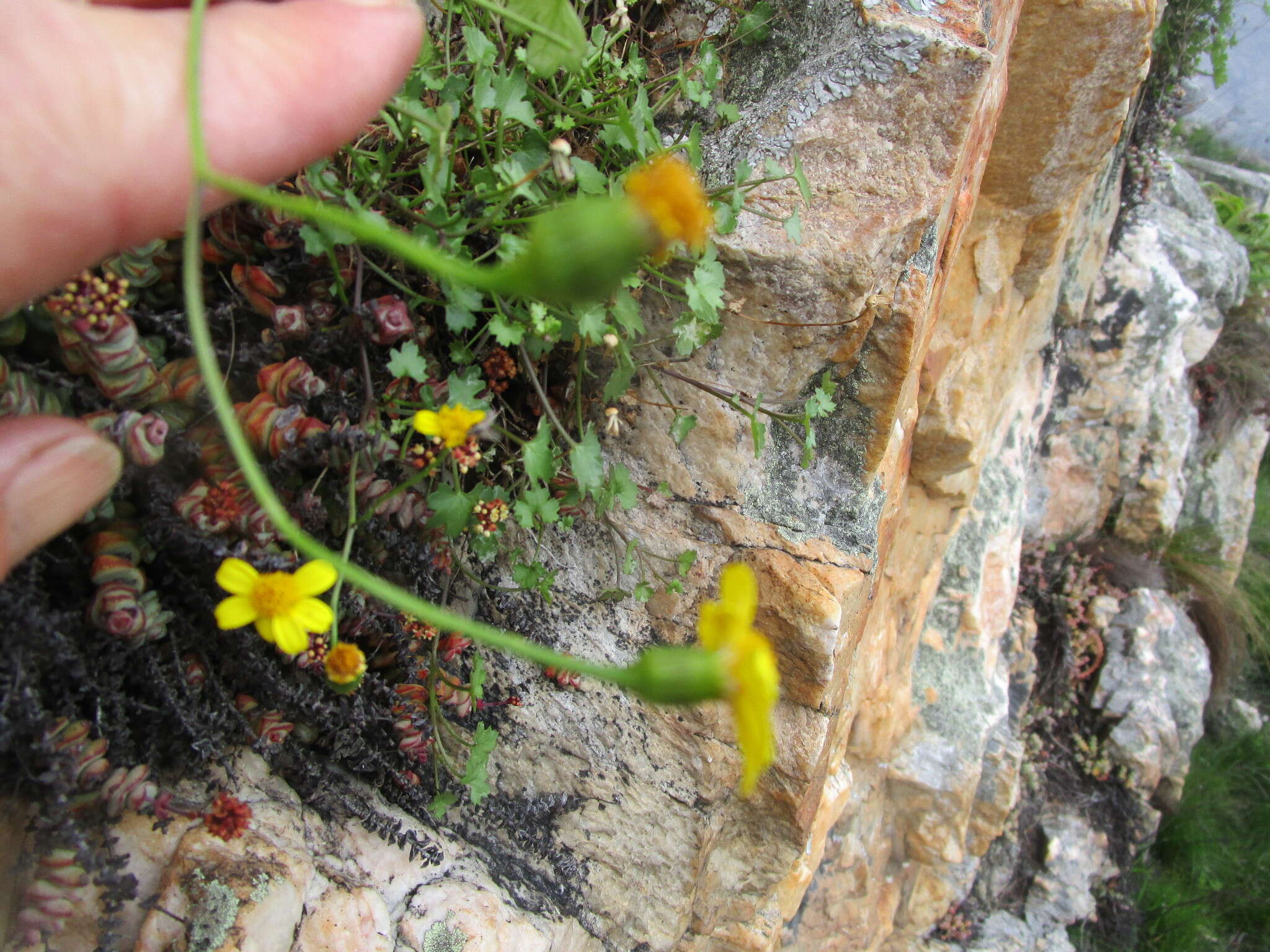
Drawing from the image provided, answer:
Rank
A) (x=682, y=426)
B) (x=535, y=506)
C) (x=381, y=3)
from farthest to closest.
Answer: (x=682, y=426)
(x=535, y=506)
(x=381, y=3)

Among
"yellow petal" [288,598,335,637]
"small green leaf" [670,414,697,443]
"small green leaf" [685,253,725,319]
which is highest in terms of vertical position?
"small green leaf" [685,253,725,319]

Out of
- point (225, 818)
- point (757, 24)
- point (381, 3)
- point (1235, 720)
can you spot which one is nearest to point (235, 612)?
point (225, 818)

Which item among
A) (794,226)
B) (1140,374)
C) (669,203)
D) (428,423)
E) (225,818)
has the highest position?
(669,203)

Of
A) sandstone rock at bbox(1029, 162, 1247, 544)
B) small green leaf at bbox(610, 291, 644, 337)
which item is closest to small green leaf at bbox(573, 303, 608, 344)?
small green leaf at bbox(610, 291, 644, 337)

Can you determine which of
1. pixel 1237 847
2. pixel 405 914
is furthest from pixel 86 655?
pixel 1237 847

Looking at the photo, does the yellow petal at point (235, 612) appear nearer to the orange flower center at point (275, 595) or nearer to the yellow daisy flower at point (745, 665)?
the orange flower center at point (275, 595)

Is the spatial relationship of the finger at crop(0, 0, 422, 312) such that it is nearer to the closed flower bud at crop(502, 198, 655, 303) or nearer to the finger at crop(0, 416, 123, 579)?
the finger at crop(0, 416, 123, 579)

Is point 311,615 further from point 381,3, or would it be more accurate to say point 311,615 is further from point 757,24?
point 757,24

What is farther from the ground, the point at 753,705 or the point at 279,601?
the point at 753,705
